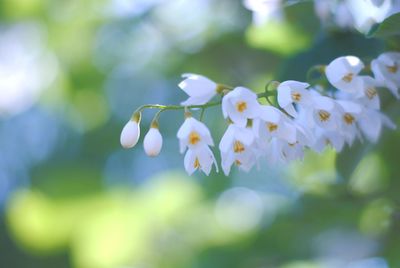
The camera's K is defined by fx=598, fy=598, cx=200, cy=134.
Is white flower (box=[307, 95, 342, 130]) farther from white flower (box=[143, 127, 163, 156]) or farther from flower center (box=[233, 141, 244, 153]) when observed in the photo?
white flower (box=[143, 127, 163, 156])

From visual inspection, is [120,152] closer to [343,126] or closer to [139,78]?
[139,78]

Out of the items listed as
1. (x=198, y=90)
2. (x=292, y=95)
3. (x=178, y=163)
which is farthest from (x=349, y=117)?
(x=178, y=163)

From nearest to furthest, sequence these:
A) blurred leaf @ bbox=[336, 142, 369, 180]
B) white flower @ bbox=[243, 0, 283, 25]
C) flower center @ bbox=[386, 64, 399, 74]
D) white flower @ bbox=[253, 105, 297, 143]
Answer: white flower @ bbox=[253, 105, 297, 143] → flower center @ bbox=[386, 64, 399, 74] → blurred leaf @ bbox=[336, 142, 369, 180] → white flower @ bbox=[243, 0, 283, 25]

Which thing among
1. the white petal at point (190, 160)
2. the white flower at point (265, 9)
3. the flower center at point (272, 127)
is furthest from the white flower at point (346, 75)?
the white flower at point (265, 9)

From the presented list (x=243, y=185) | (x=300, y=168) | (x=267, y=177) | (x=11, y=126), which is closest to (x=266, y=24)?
(x=300, y=168)

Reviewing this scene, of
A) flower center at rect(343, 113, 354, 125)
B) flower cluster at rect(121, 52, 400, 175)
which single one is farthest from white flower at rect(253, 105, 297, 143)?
flower center at rect(343, 113, 354, 125)

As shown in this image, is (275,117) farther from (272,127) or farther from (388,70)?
(388,70)

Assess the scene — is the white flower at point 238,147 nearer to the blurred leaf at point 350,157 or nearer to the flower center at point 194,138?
the flower center at point 194,138
